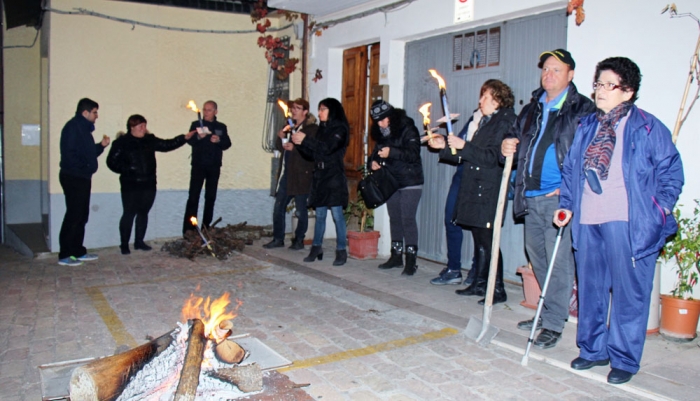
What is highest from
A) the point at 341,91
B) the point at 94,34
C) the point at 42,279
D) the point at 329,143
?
the point at 94,34

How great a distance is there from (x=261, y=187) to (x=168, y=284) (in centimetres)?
431

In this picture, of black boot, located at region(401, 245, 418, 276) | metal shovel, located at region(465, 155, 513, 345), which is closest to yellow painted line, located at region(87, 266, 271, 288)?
black boot, located at region(401, 245, 418, 276)

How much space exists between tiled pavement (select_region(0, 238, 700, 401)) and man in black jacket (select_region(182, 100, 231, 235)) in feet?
5.49

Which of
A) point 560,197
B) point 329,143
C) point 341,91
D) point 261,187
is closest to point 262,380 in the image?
point 560,197

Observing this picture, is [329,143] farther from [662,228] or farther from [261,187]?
[662,228]

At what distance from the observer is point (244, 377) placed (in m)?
3.52

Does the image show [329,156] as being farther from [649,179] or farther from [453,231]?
[649,179]

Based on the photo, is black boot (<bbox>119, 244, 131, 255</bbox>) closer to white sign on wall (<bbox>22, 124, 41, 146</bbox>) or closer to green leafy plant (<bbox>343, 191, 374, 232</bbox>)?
green leafy plant (<bbox>343, 191, 374, 232</bbox>)

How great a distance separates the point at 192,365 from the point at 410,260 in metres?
4.30

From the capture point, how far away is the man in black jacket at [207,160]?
31.1 feet

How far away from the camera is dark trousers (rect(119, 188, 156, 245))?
899cm

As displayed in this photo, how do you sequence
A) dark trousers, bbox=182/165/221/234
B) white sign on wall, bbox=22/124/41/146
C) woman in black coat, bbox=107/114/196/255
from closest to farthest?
woman in black coat, bbox=107/114/196/255, dark trousers, bbox=182/165/221/234, white sign on wall, bbox=22/124/41/146

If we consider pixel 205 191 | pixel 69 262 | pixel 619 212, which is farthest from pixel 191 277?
pixel 619 212

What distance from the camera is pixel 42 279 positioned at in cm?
730
